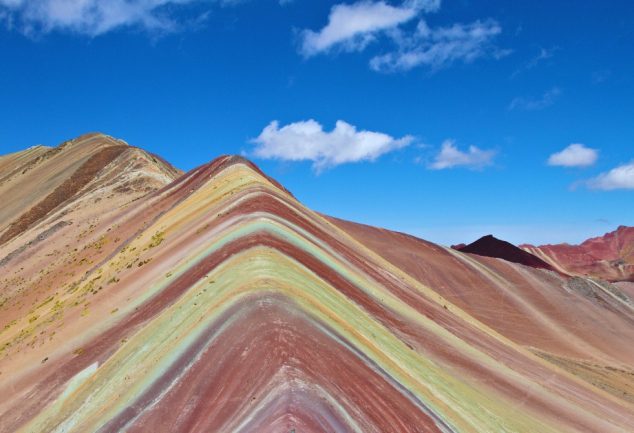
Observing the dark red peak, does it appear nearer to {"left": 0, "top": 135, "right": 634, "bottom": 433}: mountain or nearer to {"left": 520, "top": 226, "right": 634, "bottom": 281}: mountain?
{"left": 520, "top": 226, "right": 634, "bottom": 281}: mountain

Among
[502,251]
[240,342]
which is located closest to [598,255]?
[502,251]

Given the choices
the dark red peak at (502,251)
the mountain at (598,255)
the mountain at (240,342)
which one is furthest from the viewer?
the mountain at (598,255)

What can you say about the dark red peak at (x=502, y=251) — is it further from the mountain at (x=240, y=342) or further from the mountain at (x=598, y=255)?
the mountain at (x=240, y=342)

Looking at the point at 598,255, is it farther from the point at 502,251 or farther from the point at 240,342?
the point at 240,342

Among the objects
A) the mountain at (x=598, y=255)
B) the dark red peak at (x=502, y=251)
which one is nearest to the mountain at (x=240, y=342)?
the dark red peak at (x=502, y=251)

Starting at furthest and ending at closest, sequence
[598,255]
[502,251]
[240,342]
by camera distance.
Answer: [598,255], [502,251], [240,342]

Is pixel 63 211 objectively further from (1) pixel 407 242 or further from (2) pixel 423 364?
(2) pixel 423 364
